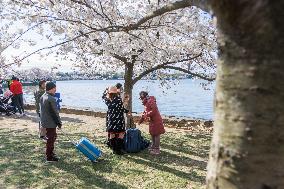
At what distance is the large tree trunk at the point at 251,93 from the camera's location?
173cm

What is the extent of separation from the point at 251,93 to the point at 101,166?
7746 mm

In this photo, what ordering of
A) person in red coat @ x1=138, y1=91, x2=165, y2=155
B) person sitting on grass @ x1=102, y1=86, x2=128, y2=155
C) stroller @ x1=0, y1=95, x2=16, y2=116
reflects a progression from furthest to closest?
1. stroller @ x1=0, y1=95, x2=16, y2=116
2. person in red coat @ x1=138, y1=91, x2=165, y2=155
3. person sitting on grass @ x1=102, y1=86, x2=128, y2=155

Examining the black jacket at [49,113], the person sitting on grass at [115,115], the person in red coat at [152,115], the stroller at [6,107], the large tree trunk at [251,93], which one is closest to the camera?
the large tree trunk at [251,93]

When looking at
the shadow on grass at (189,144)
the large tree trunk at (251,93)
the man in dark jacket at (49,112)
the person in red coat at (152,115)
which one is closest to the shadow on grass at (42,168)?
the man in dark jacket at (49,112)

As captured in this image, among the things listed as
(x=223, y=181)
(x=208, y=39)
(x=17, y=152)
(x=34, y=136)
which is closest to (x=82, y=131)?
(x=34, y=136)

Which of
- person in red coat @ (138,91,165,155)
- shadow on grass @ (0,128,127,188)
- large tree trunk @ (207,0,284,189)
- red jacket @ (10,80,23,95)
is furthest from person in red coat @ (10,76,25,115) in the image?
large tree trunk @ (207,0,284,189)

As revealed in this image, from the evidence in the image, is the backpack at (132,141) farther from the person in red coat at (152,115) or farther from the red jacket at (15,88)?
the red jacket at (15,88)

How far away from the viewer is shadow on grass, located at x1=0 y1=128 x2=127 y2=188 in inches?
310

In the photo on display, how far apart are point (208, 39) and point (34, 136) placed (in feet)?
23.8

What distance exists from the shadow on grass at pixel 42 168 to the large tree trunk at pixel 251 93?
6.11 meters

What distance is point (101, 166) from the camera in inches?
362

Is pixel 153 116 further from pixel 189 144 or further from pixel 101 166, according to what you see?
pixel 189 144

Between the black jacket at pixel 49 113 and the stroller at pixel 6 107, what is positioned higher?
the black jacket at pixel 49 113

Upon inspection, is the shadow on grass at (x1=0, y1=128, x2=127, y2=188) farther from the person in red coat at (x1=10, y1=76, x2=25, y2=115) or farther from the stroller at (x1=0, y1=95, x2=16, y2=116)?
the stroller at (x1=0, y1=95, x2=16, y2=116)
